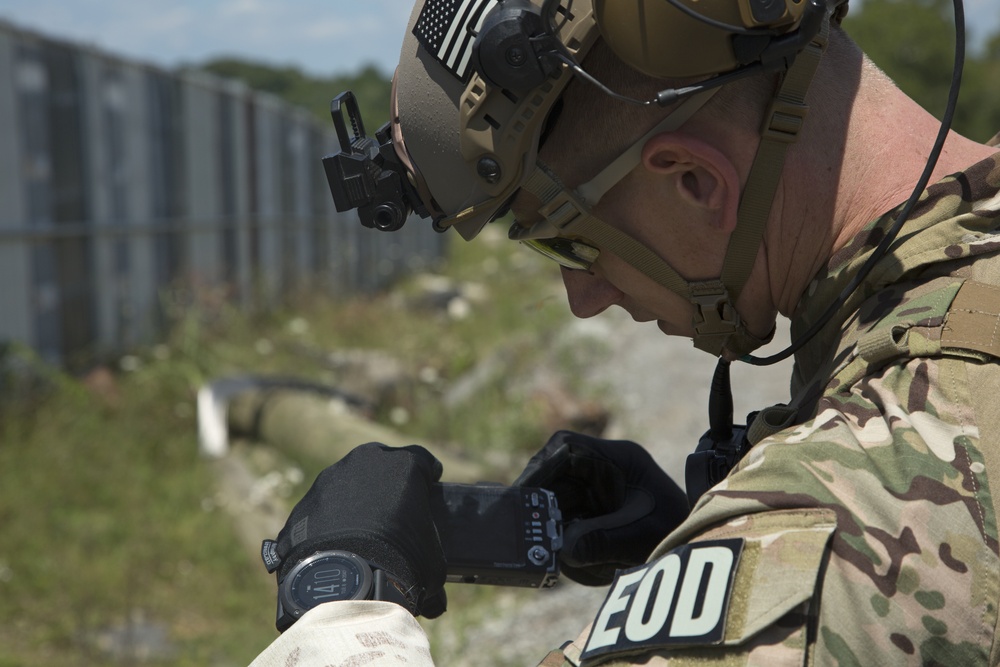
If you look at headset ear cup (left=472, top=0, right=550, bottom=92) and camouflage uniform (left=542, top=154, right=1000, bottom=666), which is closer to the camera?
camouflage uniform (left=542, top=154, right=1000, bottom=666)

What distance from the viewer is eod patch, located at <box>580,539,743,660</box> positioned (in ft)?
Result: 3.56

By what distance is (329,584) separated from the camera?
55.2 inches

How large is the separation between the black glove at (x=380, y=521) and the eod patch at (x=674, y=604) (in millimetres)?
426

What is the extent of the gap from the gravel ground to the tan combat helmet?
2.55 meters

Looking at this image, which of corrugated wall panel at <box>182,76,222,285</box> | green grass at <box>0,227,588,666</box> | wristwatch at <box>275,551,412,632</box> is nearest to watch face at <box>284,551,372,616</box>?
wristwatch at <box>275,551,412,632</box>

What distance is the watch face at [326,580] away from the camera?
1.38 m

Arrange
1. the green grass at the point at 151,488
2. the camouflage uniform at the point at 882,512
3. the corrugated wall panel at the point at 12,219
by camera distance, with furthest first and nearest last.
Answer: the corrugated wall panel at the point at 12,219 < the green grass at the point at 151,488 < the camouflage uniform at the point at 882,512

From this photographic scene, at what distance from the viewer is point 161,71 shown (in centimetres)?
937

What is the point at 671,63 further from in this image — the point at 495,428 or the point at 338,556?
the point at 495,428

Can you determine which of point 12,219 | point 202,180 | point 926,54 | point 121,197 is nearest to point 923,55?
point 926,54

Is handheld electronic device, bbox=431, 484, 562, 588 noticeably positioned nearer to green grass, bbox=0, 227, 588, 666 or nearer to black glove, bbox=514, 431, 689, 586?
black glove, bbox=514, 431, 689, 586

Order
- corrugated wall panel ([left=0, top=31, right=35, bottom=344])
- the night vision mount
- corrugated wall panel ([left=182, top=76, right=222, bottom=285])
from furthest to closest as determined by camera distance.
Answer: corrugated wall panel ([left=182, top=76, right=222, bottom=285])
corrugated wall panel ([left=0, top=31, right=35, bottom=344])
the night vision mount

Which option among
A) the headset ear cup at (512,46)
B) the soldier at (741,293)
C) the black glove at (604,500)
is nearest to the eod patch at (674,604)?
the soldier at (741,293)

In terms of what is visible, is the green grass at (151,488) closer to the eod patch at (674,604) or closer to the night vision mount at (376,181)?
the night vision mount at (376,181)
